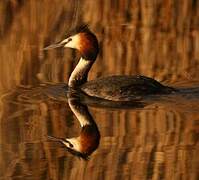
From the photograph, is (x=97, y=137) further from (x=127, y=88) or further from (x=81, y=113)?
(x=127, y=88)

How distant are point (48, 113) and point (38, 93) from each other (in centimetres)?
85

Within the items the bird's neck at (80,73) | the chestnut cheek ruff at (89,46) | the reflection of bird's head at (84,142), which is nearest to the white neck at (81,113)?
the reflection of bird's head at (84,142)

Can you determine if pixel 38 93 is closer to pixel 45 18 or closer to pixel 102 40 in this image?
pixel 102 40

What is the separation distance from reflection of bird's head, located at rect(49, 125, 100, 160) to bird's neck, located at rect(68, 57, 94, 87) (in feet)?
6.15

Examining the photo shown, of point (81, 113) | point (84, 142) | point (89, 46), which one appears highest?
point (89, 46)

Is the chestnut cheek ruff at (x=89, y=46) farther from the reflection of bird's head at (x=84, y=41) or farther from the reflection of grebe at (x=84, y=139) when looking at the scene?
the reflection of grebe at (x=84, y=139)

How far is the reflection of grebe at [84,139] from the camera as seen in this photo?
7.55m

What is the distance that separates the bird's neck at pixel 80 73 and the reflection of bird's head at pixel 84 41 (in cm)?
7

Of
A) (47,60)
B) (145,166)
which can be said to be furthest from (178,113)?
(47,60)

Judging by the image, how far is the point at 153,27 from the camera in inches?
508

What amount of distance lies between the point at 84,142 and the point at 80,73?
Result: 7.78 ft

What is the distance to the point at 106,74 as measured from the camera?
1044 centimetres

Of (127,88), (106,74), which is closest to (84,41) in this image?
(106,74)

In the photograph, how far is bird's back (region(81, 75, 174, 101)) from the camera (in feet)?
30.6
